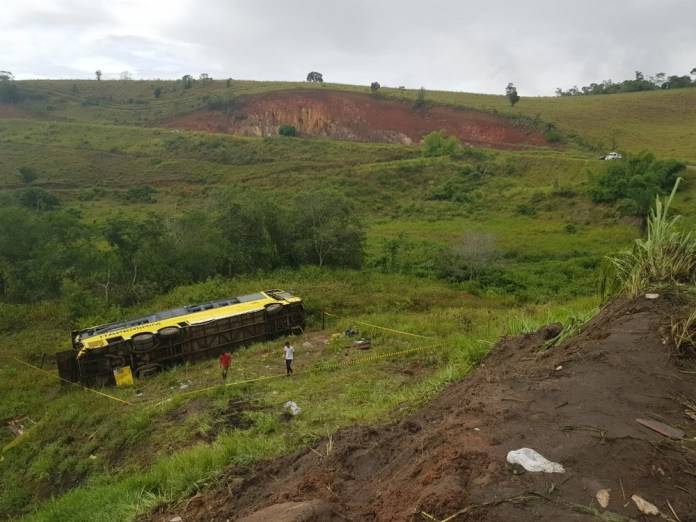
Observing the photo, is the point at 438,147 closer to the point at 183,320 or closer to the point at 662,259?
the point at 183,320

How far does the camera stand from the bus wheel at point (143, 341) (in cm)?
1133

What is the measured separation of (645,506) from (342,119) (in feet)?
195

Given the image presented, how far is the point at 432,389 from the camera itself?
592 cm

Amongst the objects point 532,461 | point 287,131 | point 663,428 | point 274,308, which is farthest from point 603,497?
point 287,131

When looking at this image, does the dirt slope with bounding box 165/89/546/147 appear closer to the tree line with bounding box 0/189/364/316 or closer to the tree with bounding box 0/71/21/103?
the tree with bounding box 0/71/21/103

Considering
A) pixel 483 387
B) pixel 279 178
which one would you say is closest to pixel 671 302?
pixel 483 387

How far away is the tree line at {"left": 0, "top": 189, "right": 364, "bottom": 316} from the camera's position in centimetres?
1677

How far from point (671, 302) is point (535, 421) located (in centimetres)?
212

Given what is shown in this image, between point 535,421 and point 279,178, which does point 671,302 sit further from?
point 279,178

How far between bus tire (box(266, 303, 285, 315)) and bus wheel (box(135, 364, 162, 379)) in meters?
3.00

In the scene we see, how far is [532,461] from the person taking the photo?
9.71ft

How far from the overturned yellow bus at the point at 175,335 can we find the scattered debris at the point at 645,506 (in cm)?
1071

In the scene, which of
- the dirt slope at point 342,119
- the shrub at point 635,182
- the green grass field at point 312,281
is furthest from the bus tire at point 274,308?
the dirt slope at point 342,119

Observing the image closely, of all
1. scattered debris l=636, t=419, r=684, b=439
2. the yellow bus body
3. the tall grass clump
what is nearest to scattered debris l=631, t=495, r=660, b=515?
scattered debris l=636, t=419, r=684, b=439
